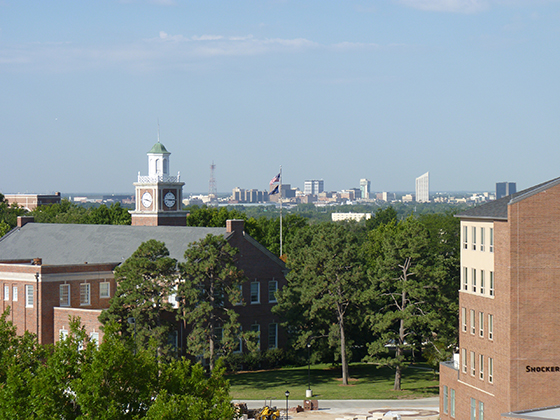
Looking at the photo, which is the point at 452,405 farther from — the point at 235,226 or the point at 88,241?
the point at 88,241

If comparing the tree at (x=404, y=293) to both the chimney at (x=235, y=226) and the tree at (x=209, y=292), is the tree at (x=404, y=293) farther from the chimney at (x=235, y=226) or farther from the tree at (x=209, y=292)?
the chimney at (x=235, y=226)

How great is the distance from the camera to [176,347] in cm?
6725

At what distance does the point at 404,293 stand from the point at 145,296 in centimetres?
1976

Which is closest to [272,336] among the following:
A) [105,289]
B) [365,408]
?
[105,289]

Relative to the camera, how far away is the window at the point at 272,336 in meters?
74.8

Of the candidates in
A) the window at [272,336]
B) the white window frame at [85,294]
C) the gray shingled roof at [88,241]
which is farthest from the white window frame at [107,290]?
the window at [272,336]

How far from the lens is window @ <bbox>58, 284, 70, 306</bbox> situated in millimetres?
68812

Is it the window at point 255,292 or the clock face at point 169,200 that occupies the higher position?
the clock face at point 169,200

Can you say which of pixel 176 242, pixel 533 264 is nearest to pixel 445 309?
pixel 533 264

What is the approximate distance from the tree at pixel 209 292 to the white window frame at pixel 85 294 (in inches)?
374

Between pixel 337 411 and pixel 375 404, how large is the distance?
3738 mm

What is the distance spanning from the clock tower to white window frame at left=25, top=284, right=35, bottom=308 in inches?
923

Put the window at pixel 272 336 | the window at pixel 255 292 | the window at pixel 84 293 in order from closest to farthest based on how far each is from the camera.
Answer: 1. the window at pixel 84 293
2. the window at pixel 255 292
3. the window at pixel 272 336

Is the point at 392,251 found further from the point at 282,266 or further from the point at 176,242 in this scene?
the point at 176,242
